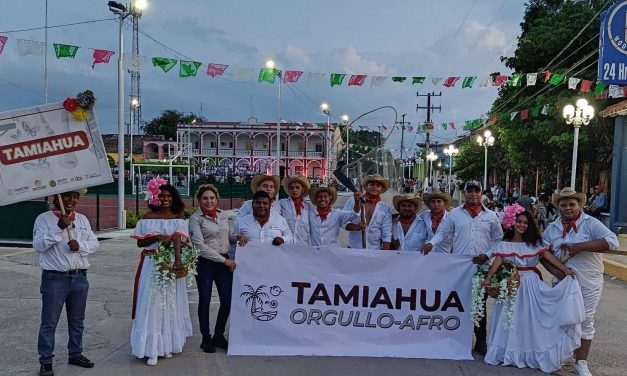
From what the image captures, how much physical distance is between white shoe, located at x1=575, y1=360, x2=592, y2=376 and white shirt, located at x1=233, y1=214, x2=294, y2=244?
3.05 metres

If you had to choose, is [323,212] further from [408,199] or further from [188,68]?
[188,68]

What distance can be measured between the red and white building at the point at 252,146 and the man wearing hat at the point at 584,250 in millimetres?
64600

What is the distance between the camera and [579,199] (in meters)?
5.36

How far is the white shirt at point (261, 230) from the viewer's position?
5750 mm

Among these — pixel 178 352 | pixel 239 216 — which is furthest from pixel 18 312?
pixel 239 216

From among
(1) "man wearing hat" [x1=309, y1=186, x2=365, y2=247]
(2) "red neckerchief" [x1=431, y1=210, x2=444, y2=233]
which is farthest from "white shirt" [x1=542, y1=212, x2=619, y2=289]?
(1) "man wearing hat" [x1=309, y1=186, x2=365, y2=247]

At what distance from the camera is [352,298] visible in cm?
573

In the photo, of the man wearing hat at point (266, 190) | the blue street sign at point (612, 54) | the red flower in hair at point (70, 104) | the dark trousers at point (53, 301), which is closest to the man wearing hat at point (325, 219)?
the man wearing hat at point (266, 190)

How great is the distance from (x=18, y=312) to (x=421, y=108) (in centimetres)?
5442

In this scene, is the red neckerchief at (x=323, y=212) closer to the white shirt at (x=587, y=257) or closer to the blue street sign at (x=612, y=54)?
the white shirt at (x=587, y=257)

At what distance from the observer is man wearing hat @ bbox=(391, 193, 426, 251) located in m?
6.32

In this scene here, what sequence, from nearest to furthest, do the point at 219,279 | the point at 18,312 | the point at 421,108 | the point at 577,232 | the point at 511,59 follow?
the point at 577,232, the point at 219,279, the point at 18,312, the point at 511,59, the point at 421,108

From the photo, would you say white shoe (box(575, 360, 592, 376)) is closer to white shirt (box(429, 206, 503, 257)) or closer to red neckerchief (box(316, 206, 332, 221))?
white shirt (box(429, 206, 503, 257))

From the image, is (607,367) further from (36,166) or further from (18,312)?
(18,312)
